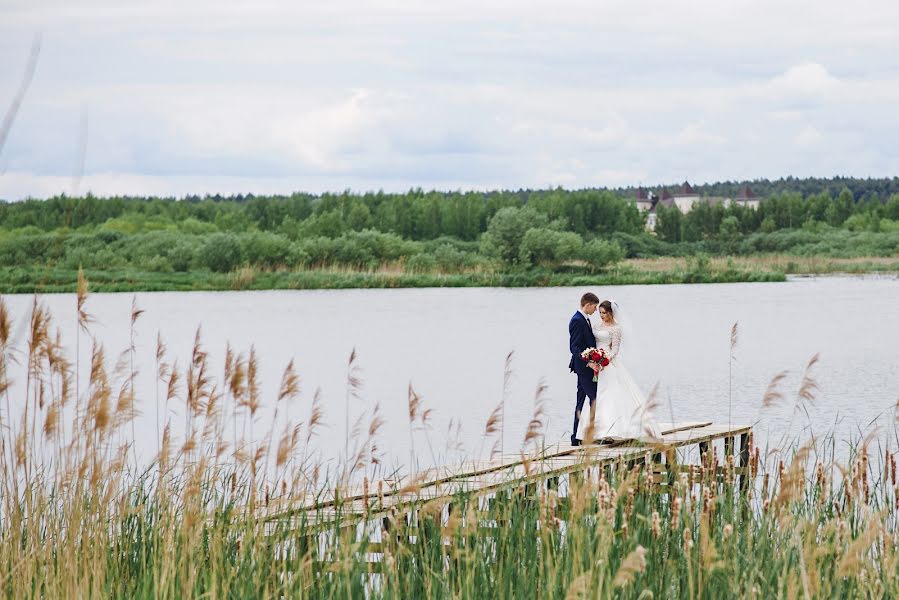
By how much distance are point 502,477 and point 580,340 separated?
291 centimetres

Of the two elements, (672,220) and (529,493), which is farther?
(672,220)

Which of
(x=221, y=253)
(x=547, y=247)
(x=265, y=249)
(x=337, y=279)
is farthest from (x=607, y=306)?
(x=221, y=253)

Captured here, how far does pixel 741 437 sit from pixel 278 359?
14157 mm

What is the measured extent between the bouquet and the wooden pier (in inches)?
27.0

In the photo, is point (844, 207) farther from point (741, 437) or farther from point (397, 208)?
point (741, 437)

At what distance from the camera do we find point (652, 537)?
4.91m

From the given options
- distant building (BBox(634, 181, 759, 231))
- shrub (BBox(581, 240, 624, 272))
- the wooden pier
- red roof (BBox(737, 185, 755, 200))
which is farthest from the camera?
red roof (BBox(737, 185, 755, 200))

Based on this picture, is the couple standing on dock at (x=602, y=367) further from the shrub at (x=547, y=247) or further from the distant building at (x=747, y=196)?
the distant building at (x=747, y=196)

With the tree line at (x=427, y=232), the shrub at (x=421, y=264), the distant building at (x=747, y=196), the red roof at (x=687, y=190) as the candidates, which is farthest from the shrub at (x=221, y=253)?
the red roof at (x=687, y=190)

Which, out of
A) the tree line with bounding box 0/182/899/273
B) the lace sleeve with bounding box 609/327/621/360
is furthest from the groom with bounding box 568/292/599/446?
the tree line with bounding box 0/182/899/273

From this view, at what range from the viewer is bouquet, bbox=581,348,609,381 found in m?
9.32

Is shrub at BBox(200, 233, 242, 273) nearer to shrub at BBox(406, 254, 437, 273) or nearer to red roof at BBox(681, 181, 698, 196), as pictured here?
shrub at BBox(406, 254, 437, 273)

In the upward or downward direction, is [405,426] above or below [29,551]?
below

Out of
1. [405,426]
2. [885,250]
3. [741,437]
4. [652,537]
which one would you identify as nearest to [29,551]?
[652,537]
